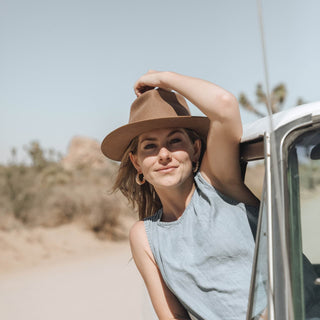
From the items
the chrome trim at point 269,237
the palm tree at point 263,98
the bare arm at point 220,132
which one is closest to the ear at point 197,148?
the bare arm at point 220,132

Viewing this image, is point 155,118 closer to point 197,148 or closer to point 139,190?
point 197,148

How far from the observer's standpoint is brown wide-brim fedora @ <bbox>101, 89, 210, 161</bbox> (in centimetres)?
219

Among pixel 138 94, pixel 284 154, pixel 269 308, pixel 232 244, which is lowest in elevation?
pixel 269 308

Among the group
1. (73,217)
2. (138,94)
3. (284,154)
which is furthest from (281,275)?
(73,217)

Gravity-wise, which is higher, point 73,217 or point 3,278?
point 73,217

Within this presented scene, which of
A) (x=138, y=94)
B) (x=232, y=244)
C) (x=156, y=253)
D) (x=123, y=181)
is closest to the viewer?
(x=232, y=244)

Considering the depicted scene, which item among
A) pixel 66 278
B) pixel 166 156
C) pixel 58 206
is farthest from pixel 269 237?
pixel 58 206

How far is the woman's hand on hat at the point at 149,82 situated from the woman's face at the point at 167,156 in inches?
8.8

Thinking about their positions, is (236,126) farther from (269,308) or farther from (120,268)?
(120,268)

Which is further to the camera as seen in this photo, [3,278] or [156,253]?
[3,278]

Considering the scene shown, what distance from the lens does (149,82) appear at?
2297mm

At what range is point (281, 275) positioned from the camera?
137 cm

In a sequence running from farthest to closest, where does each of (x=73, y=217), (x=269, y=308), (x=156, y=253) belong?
(x=73, y=217)
(x=156, y=253)
(x=269, y=308)

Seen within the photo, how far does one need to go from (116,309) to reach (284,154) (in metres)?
5.39
